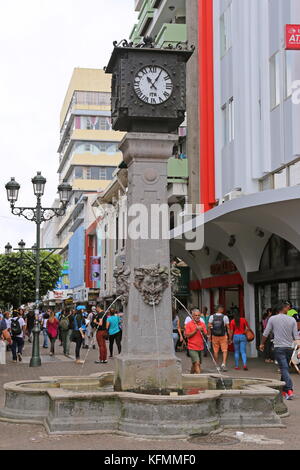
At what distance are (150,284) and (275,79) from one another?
46.5ft

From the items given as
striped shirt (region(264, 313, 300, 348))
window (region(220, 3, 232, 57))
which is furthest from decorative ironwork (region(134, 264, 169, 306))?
window (region(220, 3, 232, 57))

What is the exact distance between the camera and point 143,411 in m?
8.75

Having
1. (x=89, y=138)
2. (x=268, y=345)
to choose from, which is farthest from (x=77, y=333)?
(x=89, y=138)

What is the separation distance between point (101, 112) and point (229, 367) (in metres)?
69.7

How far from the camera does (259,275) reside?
23656 millimetres

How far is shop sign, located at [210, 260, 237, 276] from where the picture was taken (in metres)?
27.4

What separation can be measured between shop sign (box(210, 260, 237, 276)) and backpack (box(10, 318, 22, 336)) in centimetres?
912

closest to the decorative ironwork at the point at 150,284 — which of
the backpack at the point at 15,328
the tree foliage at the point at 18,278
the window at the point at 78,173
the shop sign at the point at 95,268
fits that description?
the backpack at the point at 15,328

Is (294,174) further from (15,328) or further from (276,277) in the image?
(15,328)

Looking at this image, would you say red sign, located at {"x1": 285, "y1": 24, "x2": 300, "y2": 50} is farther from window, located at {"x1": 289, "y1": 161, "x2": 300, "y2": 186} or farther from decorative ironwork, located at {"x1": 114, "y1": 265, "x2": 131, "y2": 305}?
decorative ironwork, located at {"x1": 114, "y1": 265, "x2": 131, "y2": 305}

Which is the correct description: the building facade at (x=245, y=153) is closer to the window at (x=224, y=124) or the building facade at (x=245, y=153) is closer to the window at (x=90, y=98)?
the window at (x=224, y=124)

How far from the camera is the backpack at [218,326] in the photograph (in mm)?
18219

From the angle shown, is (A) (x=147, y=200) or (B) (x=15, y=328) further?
(B) (x=15, y=328)

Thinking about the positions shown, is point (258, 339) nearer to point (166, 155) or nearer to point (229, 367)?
point (229, 367)
